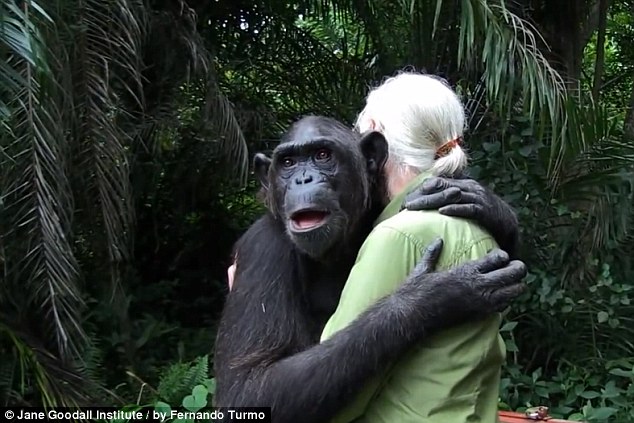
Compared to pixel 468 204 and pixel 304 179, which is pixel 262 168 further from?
pixel 468 204

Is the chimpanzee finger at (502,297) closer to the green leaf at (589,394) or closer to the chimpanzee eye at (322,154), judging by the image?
the chimpanzee eye at (322,154)

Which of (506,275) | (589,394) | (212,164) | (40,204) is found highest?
(506,275)

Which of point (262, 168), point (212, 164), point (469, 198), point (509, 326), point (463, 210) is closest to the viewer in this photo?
point (463, 210)

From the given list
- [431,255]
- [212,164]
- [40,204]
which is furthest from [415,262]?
[212,164]

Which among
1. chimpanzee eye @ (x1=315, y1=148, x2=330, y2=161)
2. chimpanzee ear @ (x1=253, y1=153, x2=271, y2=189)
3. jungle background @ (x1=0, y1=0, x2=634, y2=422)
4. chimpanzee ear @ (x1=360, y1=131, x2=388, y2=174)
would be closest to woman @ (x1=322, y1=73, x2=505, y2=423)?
chimpanzee ear @ (x1=360, y1=131, x2=388, y2=174)

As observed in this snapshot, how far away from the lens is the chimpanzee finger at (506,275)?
97.0 inches

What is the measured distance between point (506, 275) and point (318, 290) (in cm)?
81

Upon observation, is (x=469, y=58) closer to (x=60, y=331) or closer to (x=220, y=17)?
(x=220, y=17)

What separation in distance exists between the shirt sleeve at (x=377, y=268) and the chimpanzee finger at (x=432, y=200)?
16 cm

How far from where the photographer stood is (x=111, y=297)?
6035mm

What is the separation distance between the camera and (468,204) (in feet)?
8.61

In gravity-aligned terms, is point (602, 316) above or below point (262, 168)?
below

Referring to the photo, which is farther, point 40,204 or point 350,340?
point 40,204

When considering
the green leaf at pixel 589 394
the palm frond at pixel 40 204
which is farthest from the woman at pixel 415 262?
the green leaf at pixel 589 394
